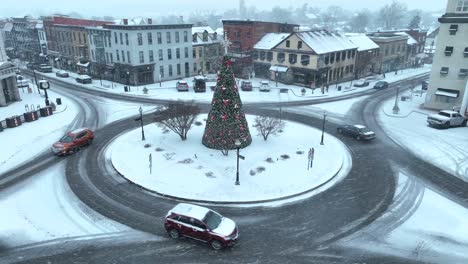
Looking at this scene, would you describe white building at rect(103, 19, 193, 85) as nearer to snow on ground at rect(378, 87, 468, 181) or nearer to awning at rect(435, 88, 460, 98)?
snow on ground at rect(378, 87, 468, 181)

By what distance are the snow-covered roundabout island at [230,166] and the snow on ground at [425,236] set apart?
16.3 feet

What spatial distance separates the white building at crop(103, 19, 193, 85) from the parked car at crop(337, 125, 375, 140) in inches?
1397

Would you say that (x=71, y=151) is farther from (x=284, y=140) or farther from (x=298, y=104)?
(x=298, y=104)

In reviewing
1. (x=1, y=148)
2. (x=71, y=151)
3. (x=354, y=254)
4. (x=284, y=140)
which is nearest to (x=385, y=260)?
(x=354, y=254)

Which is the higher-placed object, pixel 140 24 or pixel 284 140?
pixel 140 24

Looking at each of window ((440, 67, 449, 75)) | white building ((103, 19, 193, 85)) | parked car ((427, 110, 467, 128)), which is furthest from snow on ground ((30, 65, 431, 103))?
parked car ((427, 110, 467, 128))

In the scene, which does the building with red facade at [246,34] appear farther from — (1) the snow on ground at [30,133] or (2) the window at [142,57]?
(1) the snow on ground at [30,133]

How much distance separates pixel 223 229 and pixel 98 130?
23214mm

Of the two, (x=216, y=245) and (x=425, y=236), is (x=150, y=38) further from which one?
(x=425, y=236)

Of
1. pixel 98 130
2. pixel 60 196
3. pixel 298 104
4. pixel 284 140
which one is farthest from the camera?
pixel 298 104

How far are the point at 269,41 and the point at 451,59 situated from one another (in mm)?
31411

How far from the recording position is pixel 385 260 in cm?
1530

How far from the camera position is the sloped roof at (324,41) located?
2118 inches

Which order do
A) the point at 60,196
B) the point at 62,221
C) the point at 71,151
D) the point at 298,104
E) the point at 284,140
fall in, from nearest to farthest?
the point at 62,221 < the point at 60,196 < the point at 71,151 < the point at 284,140 < the point at 298,104
